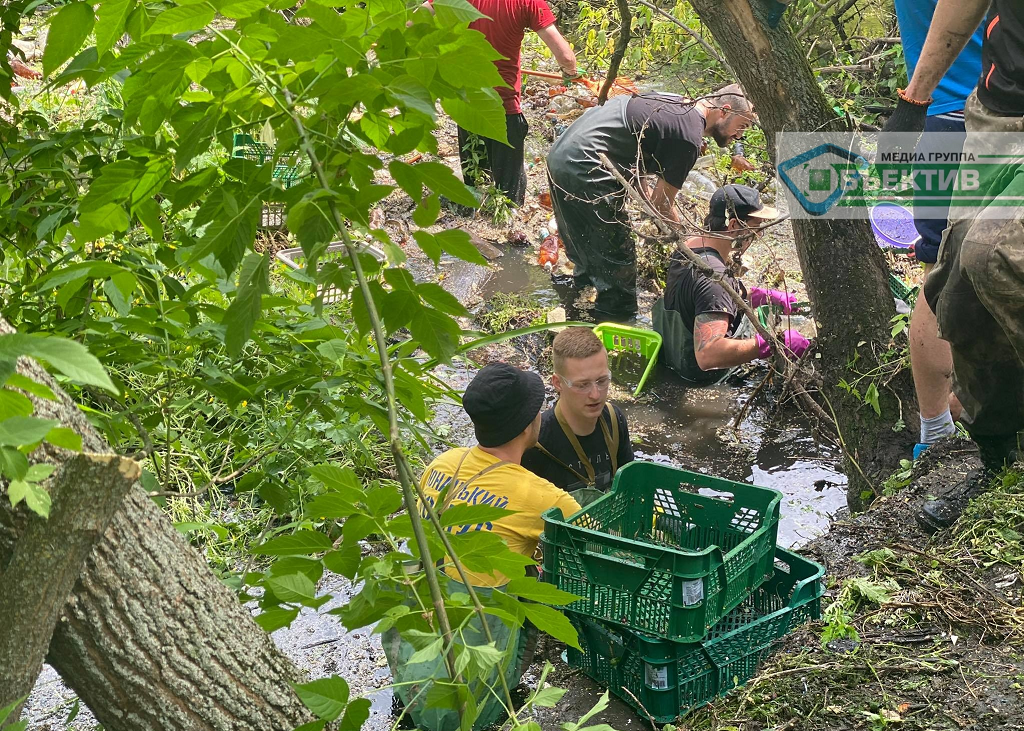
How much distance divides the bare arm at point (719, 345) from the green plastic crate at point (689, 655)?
2041 millimetres

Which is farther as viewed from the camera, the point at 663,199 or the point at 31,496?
the point at 663,199

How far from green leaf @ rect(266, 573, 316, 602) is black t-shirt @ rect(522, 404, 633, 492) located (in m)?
2.54

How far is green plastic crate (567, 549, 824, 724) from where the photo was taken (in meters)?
2.79

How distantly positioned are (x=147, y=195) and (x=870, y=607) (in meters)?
2.45

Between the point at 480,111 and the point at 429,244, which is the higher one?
the point at 480,111

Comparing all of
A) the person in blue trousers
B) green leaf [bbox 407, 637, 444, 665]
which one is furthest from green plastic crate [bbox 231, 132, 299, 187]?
the person in blue trousers

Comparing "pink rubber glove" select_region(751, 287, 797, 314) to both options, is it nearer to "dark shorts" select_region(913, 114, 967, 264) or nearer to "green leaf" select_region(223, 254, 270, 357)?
"dark shorts" select_region(913, 114, 967, 264)

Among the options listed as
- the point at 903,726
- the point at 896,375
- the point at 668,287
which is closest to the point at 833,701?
the point at 903,726

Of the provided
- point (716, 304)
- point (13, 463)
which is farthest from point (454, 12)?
point (716, 304)

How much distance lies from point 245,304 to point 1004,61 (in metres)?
2.50

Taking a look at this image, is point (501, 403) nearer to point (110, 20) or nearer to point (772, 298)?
point (110, 20)

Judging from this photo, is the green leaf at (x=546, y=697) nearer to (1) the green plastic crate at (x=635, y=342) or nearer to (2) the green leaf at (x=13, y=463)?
(2) the green leaf at (x=13, y=463)

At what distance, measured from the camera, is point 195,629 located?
1388 mm

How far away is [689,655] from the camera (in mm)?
2785
